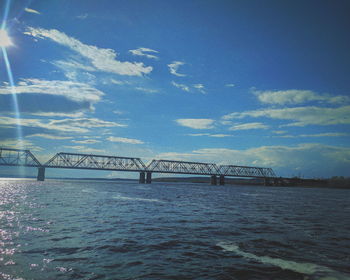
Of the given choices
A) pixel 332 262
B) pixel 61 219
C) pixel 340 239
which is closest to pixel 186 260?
pixel 332 262

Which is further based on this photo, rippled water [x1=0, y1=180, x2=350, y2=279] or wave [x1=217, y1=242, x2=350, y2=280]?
wave [x1=217, y1=242, x2=350, y2=280]

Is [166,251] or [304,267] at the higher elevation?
[304,267]

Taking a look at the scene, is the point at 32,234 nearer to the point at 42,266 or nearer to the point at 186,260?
the point at 42,266

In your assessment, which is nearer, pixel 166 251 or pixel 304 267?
pixel 304 267

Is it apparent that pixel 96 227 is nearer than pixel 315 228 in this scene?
Yes

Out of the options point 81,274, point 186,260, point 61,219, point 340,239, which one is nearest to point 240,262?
point 186,260

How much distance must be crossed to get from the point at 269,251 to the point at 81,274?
35.8ft

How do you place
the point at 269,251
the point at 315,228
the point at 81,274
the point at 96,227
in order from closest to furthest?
the point at 81,274 < the point at 269,251 < the point at 96,227 < the point at 315,228

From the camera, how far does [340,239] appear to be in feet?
63.4

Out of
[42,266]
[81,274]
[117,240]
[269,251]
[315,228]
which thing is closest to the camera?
[81,274]

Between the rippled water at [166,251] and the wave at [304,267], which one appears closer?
the rippled water at [166,251]

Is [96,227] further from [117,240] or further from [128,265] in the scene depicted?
[128,265]

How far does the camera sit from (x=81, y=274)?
10602 millimetres

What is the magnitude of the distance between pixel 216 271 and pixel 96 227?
1315 cm
